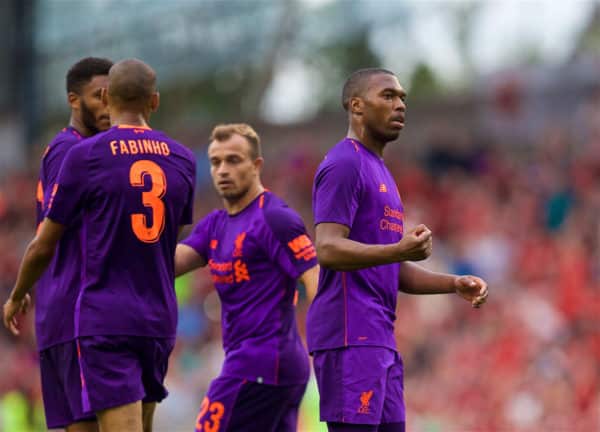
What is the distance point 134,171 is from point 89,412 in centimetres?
120

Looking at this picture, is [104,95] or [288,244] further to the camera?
[288,244]

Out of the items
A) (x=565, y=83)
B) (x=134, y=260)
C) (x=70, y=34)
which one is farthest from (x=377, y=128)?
(x=70, y=34)

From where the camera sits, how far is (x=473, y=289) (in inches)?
239

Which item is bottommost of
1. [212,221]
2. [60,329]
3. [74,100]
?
[60,329]

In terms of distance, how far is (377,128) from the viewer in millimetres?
6129

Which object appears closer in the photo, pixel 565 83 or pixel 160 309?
pixel 160 309

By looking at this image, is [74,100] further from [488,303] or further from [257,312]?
[488,303]

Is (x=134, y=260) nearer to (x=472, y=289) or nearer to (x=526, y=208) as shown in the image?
(x=472, y=289)

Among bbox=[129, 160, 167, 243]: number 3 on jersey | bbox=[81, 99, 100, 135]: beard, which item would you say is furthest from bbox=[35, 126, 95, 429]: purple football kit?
bbox=[129, 160, 167, 243]: number 3 on jersey

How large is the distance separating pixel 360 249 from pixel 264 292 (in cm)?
162

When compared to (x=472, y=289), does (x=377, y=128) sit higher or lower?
higher

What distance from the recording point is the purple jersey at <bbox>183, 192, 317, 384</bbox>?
713cm

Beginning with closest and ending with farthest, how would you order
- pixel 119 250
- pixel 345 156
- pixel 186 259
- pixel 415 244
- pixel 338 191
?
1. pixel 415 244
2. pixel 338 191
3. pixel 345 156
4. pixel 119 250
5. pixel 186 259

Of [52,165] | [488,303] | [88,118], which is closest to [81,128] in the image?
[88,118]
